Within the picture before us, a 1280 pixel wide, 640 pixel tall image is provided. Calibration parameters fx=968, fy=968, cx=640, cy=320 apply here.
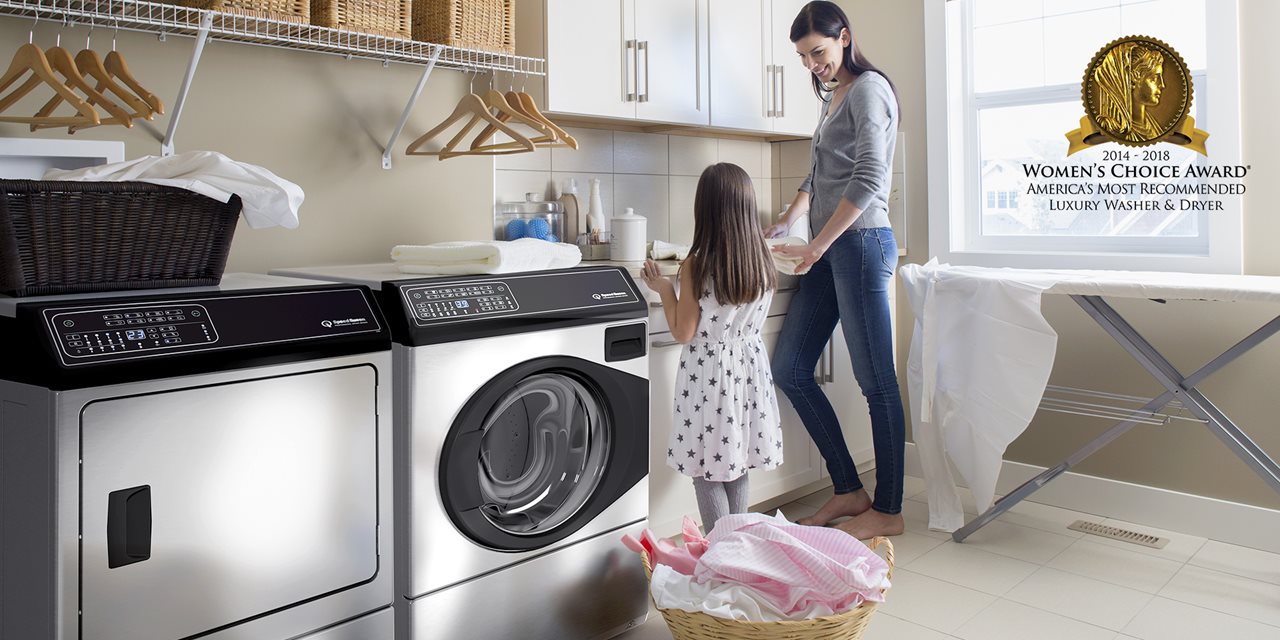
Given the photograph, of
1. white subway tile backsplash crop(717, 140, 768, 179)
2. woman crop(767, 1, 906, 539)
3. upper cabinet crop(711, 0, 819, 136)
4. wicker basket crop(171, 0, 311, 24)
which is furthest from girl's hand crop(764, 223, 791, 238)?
wicker basket crop(171, 0, 311, 24)

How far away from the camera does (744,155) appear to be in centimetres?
354

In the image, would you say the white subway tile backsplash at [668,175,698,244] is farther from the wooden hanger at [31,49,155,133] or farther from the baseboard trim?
the wooden hanger at [31,49,155,133]

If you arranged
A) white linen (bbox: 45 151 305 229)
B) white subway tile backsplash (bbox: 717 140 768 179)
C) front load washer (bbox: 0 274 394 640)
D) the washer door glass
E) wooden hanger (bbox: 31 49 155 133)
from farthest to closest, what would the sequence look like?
white subway tile backsplash (bbox: 717 140 768 179) → the washer door glass → wooden hanger (bbox: 31 49 155 133) → white linen (bbox: 45 151 305 229) → front load washer (bbox: 0 274 394 640)

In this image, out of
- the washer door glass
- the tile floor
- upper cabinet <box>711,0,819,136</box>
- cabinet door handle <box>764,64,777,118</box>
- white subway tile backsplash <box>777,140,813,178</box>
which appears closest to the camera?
the washer door glass

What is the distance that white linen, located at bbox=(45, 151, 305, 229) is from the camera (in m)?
1.61

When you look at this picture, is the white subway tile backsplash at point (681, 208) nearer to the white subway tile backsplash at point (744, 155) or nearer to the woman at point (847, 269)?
the white subway tile backsplash at point (744, 155)

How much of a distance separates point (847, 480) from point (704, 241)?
39.7 inches

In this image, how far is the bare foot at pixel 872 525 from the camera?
2793mm

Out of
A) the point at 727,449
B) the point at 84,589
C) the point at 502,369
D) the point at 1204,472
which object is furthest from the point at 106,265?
the point at 1204,472

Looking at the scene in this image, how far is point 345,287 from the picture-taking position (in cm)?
176

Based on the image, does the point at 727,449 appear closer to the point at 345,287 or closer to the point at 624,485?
the point at 624,485

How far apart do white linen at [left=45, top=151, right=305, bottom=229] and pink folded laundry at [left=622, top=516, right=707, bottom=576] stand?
1003 mm

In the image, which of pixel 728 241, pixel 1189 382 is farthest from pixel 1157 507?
pixel 728 241

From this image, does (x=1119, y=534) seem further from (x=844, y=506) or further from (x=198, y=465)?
(x=198, y=465)
